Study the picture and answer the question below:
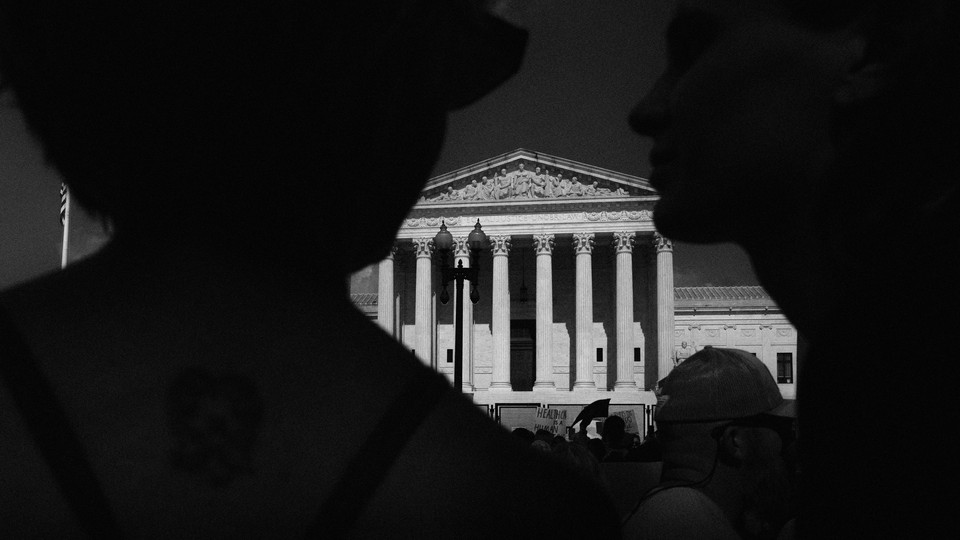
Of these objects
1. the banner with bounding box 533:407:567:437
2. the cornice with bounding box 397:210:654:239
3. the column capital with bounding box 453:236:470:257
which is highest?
the cornice with bounding box 397:210:654:239

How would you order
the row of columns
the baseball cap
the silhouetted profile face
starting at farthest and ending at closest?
1. the row of columns
2. the baseball cap
3. the silhouetted profile face

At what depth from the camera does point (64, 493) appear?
0.94 m

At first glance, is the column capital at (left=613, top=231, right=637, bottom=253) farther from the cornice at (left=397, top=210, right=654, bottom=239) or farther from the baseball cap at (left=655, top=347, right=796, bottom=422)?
the baseball cap at (left=655, top=347, right=796, bottom=422)

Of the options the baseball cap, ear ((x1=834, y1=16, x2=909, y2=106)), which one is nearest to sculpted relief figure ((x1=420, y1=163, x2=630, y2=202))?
the baseball cap

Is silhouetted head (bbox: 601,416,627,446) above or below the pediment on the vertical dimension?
below

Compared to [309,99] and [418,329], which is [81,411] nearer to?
[309,99]

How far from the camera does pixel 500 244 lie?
47562mm

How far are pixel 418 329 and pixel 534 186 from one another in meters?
10.0

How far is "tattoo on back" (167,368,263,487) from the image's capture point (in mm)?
962

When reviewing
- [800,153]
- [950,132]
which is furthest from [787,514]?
[950,132]

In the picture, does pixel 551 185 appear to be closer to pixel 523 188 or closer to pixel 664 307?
pixel 523 188

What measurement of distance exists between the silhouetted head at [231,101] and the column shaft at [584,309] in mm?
46498

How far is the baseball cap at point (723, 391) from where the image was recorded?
398cm

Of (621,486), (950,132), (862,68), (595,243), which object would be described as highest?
(595,243)
